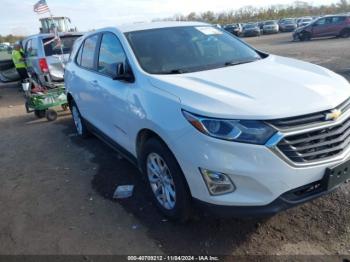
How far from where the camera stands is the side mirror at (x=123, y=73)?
12.0 ft

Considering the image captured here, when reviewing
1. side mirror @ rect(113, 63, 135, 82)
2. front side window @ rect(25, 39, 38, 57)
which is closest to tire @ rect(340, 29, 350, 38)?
front side window @ rect(25, 39, 38, 57)

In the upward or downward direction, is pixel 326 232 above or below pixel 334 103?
below

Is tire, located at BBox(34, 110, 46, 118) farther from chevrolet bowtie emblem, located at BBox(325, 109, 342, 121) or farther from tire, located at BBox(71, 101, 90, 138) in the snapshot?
chevrolet bowtie emblem, located at BBox(325, 109, 342, 121)

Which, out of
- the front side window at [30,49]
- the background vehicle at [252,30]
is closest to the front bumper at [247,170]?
the front side window at [30,49]

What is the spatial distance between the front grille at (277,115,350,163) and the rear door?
1.73m

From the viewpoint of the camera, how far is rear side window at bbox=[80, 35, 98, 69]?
5.02 m

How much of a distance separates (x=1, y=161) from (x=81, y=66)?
6.69ft

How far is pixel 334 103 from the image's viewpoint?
2797 mm

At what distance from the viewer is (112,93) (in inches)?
159

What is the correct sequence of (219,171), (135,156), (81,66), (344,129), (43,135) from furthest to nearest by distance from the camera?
1. (43,135)
2. (81,66)
3. (135,156)
4. (344,129)
5. (219,171)

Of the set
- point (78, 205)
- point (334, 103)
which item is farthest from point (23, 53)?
point (334, 103)

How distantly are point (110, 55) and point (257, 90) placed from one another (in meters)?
2.14

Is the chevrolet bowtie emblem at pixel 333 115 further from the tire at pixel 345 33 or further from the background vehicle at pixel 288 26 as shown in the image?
the background vehicle at pixel 288 26

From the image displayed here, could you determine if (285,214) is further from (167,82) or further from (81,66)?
(81,66)
